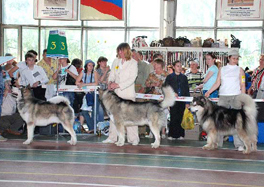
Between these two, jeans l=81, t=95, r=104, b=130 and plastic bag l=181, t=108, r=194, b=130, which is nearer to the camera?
plastic bag l=181, t=108, r=194, b=130

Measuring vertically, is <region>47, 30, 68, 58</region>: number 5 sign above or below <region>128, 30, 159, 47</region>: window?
below

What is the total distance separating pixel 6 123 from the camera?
11461mm

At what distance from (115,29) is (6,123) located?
31.6 ft

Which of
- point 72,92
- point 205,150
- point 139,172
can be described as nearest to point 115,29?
point 72,92

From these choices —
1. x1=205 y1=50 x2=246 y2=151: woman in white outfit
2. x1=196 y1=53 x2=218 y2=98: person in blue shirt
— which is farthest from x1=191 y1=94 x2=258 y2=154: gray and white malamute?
x1=196 y1=53 x2=218 y2=98: person in blue shirt

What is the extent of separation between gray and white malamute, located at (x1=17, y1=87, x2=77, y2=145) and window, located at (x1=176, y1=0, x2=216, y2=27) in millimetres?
10407

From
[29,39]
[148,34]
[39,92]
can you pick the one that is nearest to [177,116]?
[39,92]

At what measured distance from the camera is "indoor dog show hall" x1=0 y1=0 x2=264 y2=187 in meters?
7.30

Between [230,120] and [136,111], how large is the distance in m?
1.90

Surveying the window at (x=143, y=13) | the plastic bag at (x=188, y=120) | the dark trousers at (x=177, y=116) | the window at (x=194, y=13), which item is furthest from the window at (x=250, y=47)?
the plastic bag at (x=188, y=120)

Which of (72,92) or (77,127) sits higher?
(72,92)

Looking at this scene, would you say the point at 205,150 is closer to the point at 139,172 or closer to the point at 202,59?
the point at 139,172

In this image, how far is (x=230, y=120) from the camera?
371 inches

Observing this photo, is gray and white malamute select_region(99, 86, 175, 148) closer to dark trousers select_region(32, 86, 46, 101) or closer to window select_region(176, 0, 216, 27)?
dark trousers select_region(32, 86, 46, 101)
